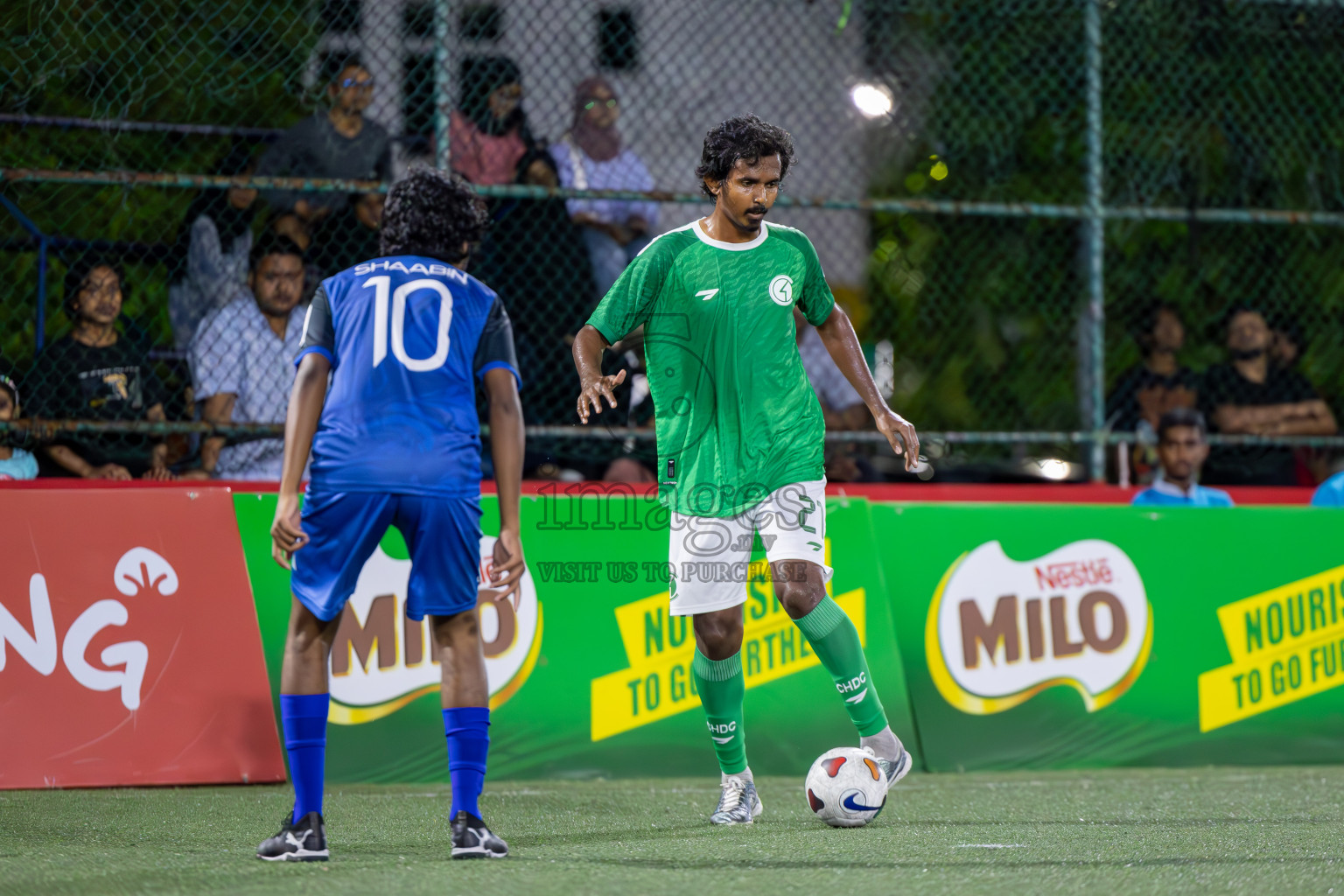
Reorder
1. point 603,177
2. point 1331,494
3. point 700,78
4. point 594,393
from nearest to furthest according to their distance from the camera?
1. point 594,393
2. point 1331,494
3. point 603,177
4. point 700,78

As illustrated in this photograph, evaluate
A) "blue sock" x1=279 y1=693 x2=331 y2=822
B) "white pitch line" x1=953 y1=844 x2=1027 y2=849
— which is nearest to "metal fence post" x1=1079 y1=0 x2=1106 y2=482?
"white pitch line" x1=953 y1=844 x2=1027 y2=849

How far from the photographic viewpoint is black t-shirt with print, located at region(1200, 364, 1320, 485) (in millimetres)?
7996

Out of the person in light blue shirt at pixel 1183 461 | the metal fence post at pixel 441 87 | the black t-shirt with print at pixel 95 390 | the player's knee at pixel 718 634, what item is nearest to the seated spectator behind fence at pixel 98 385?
the black t-shirt with print at pixel 95 390

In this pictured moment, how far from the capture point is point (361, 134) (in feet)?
23.5

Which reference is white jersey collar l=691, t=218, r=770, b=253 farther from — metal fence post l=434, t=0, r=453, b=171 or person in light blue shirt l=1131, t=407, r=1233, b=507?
person in light blue shirt l=1131, t=407, r=1233, b=507

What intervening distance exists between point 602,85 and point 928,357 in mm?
2445

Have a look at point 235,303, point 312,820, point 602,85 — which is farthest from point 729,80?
point 312,820

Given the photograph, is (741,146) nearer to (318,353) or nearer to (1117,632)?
(318,353)

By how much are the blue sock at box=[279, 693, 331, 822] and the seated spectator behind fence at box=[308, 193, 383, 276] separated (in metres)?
3.67

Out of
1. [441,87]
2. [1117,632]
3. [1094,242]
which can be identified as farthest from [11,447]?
[1094,242]

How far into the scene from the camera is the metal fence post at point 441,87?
22.3 feet

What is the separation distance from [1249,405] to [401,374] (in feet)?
19.3

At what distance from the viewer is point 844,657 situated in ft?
15.4

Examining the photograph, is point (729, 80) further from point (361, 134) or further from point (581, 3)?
point (361, 134)
